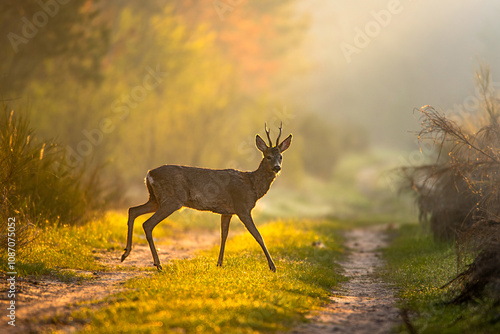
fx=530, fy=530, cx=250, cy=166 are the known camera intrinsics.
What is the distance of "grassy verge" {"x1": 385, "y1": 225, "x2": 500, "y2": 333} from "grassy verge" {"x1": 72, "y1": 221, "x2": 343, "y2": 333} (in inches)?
58.4

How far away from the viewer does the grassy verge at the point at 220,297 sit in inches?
263

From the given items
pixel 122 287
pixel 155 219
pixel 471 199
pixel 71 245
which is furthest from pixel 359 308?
pixel 471 199

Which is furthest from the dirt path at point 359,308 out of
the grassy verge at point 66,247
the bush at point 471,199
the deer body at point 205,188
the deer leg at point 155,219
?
the grassy verge at point 66,247

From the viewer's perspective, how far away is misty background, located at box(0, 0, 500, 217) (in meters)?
22.3

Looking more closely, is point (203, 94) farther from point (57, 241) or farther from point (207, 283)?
point (207, 283)

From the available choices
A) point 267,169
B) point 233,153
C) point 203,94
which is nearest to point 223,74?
point 203,94

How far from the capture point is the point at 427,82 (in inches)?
3875

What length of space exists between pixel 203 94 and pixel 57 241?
2391 cm

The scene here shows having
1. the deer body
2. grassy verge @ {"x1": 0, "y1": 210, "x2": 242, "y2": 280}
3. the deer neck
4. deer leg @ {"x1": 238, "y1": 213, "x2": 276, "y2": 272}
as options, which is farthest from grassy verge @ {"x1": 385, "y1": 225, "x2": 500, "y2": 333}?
grassy verge @ {"x1": 0, "y1": 210, "x2": 242, "y2": 280}

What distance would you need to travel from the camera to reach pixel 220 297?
26.8 ft

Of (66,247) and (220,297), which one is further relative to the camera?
(66,247)

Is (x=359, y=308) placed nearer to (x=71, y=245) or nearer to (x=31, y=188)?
(x=71, y=245)

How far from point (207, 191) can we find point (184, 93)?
2367cm

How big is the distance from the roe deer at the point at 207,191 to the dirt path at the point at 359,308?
1.94 m
